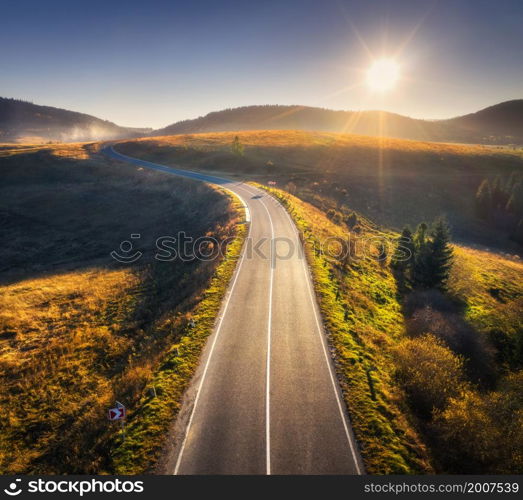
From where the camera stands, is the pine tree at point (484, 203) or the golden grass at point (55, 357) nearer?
the golden grass at point (55, 357)

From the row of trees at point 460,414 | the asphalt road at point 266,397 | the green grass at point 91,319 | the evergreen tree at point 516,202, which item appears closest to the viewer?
the asphalt road at point 266,397

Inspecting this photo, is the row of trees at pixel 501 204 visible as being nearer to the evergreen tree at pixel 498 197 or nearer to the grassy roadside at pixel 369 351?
the evergreen tree at pixel 498 197

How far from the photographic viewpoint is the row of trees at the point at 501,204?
5972 centimetres

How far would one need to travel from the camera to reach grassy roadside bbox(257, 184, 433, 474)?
10.8 m

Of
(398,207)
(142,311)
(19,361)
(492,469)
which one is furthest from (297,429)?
(398,207)

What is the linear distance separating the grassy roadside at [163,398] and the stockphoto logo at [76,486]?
0.37m

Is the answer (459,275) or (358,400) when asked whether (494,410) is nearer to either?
(358,400)

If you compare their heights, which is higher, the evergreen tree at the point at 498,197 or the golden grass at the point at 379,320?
the evergreen tree at the point at 498,197

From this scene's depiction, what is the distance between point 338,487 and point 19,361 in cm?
1871
